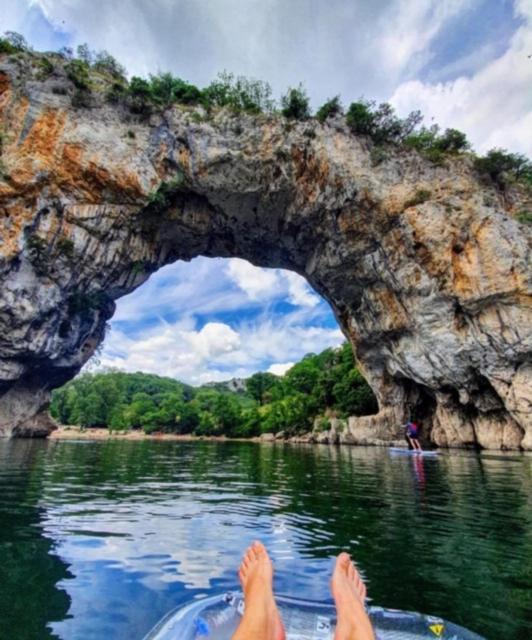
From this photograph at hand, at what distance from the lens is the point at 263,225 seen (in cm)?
2523

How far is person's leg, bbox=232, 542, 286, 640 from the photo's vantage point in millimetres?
2041

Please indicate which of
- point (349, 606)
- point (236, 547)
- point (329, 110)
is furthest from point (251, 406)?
point (349, 606)

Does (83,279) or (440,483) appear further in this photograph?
(83,279)

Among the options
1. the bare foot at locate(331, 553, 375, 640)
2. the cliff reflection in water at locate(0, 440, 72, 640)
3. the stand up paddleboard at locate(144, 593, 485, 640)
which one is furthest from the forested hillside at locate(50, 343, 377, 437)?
the stand up paddleboard at locate(144, 593, 485, 640)

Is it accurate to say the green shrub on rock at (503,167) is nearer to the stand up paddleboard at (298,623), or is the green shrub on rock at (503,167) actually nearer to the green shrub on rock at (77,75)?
the green shrub on rock at (77,75)

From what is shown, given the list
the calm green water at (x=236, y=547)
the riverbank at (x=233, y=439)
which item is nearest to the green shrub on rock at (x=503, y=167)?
the riverbank at (x=233, y=439)

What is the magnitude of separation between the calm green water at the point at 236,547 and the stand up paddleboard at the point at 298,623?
0.32 m

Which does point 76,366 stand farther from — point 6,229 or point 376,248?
point 376,248

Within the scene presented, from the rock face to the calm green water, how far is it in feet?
49.0

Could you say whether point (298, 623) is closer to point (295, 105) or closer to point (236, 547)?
point (236, 547)

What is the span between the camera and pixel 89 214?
21688 mm

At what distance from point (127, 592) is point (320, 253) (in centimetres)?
2377

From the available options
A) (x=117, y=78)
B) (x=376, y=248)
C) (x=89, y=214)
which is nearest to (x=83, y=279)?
(x=89, y=214)

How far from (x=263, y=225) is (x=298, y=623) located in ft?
78.4
